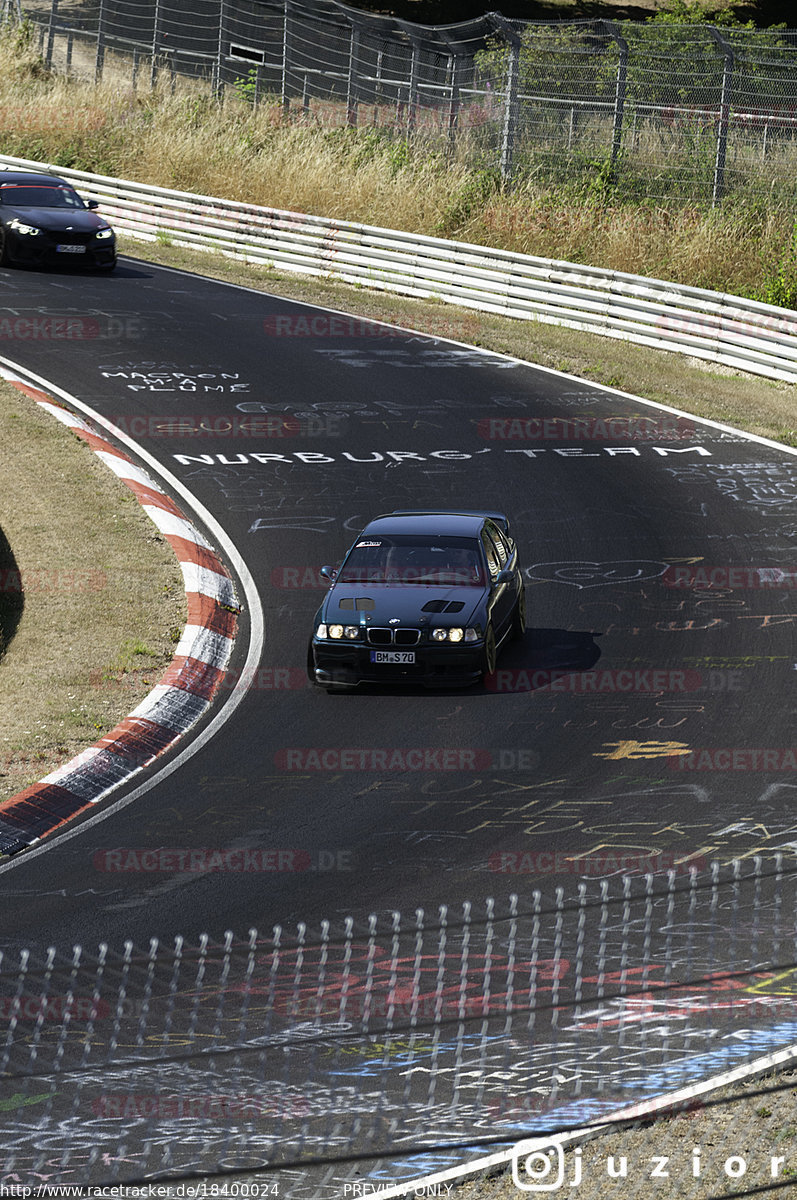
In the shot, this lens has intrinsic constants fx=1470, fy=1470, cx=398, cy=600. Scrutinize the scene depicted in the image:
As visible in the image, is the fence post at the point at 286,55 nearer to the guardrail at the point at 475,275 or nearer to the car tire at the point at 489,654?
the guardrail at the point at 475,275

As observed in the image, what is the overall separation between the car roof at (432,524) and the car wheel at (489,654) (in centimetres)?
143

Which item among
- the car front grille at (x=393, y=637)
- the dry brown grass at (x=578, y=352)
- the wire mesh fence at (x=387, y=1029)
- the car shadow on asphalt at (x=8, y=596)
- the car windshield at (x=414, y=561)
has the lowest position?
the wire mesh fence at (x=387, y=1029)

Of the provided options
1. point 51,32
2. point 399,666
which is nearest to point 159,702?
point 399,666

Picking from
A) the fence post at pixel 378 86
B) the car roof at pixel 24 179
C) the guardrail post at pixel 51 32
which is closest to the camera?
the car roof at pixel 24 179

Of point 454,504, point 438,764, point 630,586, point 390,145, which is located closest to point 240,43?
point 390,145

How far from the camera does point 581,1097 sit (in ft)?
21.8

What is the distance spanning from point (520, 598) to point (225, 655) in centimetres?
291

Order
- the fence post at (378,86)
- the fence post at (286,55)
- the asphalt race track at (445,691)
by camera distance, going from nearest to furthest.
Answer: the asphalt race track at (445,691)
the fence post at (378,86)
the fence post at (286,55)

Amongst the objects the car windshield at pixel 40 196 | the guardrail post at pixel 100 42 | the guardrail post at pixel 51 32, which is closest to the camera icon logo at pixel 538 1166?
the car windshield at pixel 40 196

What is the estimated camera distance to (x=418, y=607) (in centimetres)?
1317

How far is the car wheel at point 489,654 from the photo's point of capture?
12.9 m

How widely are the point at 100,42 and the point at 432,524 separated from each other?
31.5 m

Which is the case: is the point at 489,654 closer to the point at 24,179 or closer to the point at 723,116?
the point at 723,116

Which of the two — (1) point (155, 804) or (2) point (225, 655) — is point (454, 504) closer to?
(2) point (225, 655)
